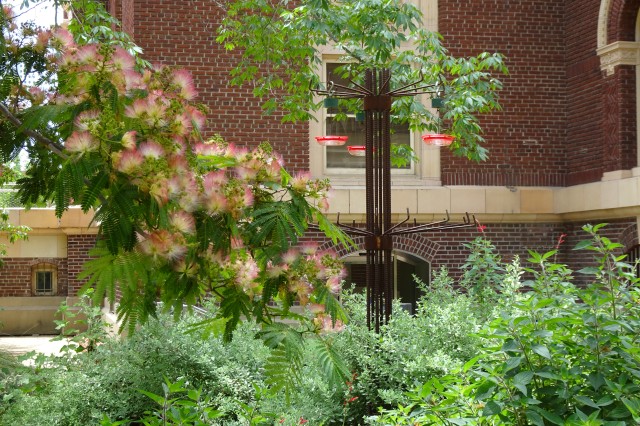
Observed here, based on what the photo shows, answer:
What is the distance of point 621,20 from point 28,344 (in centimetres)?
1334

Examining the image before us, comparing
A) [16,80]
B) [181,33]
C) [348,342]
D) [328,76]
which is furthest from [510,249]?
[16,80]

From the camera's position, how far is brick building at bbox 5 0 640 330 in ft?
54.2

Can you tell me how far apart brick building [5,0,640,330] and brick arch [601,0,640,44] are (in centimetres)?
5

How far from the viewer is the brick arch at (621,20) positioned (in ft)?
51.2

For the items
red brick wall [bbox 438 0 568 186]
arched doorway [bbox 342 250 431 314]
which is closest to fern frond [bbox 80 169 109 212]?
arched doorway [bbox 342 250 431 314]

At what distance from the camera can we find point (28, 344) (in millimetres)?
19766

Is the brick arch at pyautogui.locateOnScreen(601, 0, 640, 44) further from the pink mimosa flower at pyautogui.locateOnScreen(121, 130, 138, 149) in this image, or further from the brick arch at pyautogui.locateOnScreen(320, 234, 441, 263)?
the pink mimosa flower at pyautogui.locateOnScreen(121, 130, 138, 149)

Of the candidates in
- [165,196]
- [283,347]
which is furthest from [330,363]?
[165,196]

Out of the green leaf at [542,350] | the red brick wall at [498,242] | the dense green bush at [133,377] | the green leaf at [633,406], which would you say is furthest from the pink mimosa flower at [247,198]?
the red brick wall at [498,242]

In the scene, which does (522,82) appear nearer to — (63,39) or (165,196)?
(63,39)

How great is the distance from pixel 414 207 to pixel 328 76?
291cm

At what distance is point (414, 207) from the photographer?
1678cm

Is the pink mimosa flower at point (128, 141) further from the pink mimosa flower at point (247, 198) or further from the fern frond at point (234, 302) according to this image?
the fern frond at point (234, 302)

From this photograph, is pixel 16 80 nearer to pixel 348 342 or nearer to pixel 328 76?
pixel 348 342
